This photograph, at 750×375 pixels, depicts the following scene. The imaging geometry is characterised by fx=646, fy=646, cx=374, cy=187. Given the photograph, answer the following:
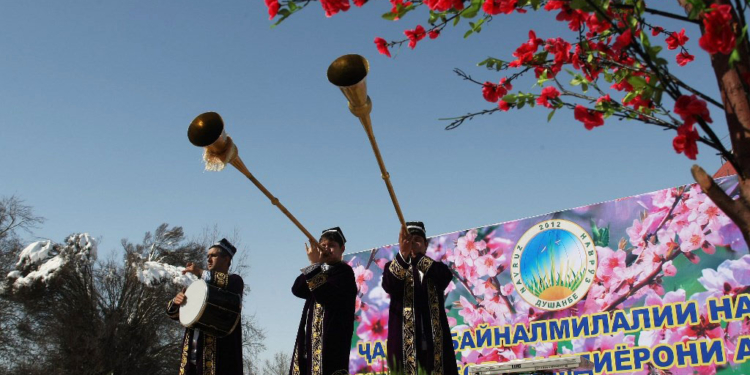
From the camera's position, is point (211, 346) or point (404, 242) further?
point (211, 346)

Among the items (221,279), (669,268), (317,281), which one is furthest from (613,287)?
(221,279)

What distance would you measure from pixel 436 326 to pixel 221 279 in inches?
77.2

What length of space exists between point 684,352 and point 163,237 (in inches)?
951

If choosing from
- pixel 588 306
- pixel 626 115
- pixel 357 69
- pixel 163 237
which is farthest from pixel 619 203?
pixel 163 237

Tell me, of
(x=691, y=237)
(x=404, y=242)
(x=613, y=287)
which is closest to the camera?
(x=404, y=242)

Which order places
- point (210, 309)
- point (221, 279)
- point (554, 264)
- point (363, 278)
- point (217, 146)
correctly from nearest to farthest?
point (217, 146) → point (210, 309) → point (221, 279) → point (554, 264) → point (363, 278)

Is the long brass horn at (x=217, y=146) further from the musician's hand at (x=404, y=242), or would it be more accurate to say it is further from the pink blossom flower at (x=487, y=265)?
the pink blossom flower at (x=487, y=265)

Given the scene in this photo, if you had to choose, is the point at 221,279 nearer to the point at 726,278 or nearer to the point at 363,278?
the point at 726,278

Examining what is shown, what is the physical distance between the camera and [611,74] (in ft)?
9.66

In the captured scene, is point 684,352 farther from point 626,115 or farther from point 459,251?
point 626,115

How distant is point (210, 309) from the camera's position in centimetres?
542

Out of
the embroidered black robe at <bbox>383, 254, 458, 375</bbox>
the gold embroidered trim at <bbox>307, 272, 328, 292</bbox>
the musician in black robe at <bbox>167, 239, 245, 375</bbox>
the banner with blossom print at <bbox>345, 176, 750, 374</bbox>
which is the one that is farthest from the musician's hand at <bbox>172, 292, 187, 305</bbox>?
the banner with blossom print at <bbox>345, 176, 750, 374</bbox>

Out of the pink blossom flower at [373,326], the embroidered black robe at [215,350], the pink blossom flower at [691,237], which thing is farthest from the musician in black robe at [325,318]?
the pink blossom flower at [373,326]

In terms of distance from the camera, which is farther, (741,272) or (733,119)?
(741,272)
